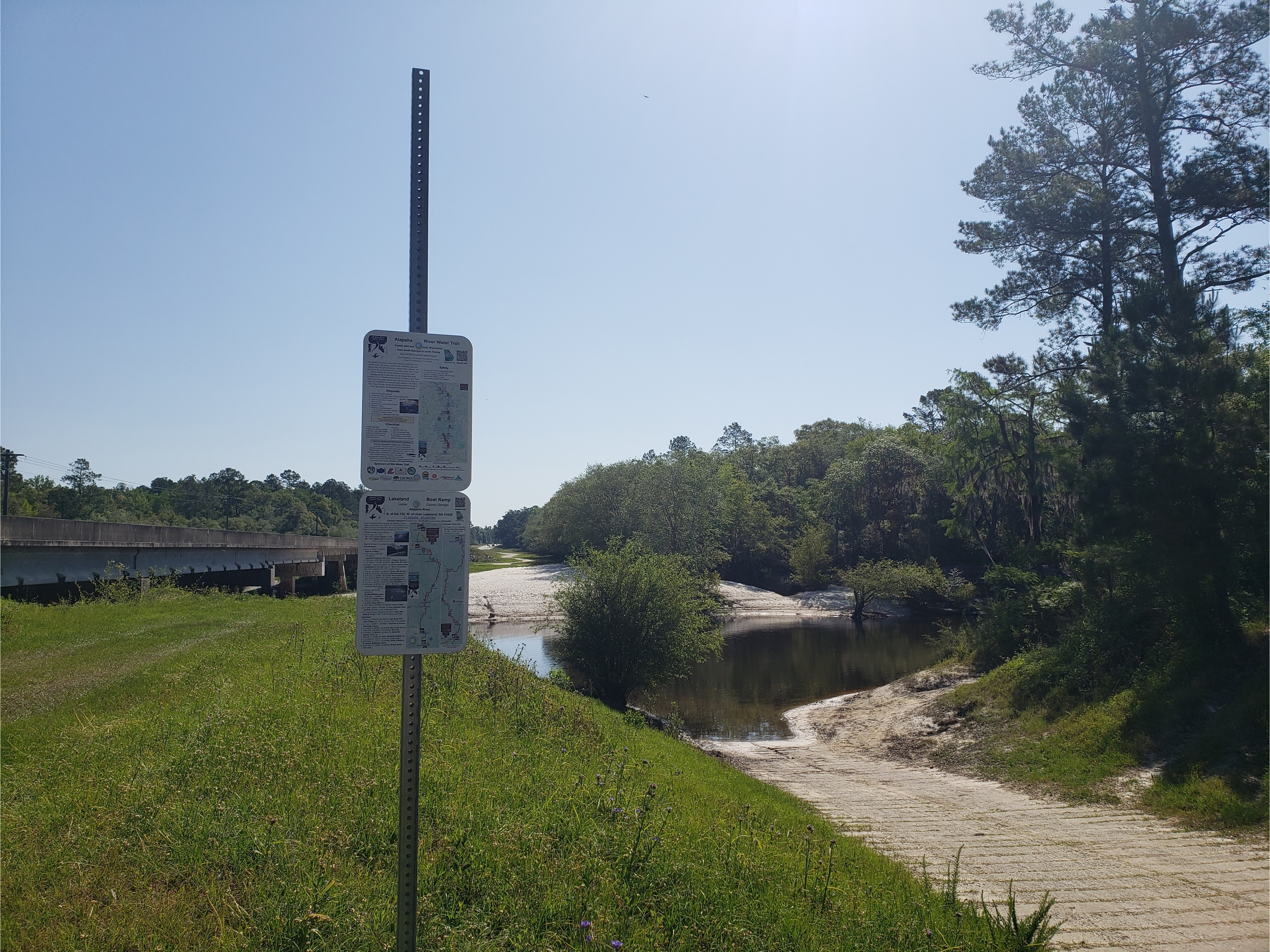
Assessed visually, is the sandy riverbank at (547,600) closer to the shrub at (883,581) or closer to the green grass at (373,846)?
the shrub at (883,581)

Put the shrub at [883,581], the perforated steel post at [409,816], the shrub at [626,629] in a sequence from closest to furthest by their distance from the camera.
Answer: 1. the perforated steel post at [409,816]
2. the shrub at [626,629]
3. the shrub at [883,581]

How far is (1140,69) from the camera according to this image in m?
17.7

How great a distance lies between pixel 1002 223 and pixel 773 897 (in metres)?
21.1

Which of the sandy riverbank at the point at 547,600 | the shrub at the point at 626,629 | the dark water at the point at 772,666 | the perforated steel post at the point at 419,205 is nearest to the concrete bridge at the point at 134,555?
the shrub at the point at 626,629

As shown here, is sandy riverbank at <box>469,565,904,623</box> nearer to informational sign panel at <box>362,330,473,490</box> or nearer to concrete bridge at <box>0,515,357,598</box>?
concrete bridge at <box>0,515,357,598</box>

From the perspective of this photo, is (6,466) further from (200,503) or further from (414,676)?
(414,676)

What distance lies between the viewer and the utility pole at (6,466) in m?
57.5

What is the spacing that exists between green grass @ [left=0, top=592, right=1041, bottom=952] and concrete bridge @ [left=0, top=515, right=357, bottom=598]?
607 inches

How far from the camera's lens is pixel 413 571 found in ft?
10.2

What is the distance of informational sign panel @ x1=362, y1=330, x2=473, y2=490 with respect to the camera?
313 centimetres

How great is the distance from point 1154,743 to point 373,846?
1359 centimetres

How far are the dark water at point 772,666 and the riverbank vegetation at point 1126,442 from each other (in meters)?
5.02

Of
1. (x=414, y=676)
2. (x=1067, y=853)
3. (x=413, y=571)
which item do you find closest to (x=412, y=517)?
(x=413, y=571)

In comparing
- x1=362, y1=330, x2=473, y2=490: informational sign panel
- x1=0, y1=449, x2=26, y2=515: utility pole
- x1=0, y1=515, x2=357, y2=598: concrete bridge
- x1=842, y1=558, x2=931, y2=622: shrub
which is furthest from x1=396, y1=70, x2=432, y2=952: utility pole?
x1=0, y1=449, x2=26, y2=515: utility pole
